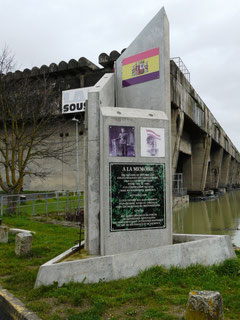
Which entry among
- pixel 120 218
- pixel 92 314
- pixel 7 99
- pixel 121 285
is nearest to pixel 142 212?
pixel 120 218

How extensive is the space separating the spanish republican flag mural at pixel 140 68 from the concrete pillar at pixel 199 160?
102 ft

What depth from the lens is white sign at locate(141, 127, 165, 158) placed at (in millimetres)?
6328

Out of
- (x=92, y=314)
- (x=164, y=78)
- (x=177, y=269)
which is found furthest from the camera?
(x=164, y=78)

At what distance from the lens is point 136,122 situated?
6309 millimetres

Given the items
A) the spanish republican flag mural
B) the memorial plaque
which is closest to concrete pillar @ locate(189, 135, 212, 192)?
the spanish republican flag mural

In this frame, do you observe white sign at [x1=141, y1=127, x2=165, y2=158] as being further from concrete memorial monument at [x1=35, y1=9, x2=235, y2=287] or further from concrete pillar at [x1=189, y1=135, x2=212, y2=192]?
concrete pillar at [x1=189, y1=135, x2=212, y2=192]

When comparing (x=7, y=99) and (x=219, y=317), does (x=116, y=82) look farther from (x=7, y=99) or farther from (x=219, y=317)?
(x=7, y=99)

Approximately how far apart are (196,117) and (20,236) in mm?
26282

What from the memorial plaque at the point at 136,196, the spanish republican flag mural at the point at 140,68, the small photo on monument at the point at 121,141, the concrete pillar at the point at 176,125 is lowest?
the memorial plaque at the point at 136,196

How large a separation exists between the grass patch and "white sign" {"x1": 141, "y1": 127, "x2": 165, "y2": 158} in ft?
7.18

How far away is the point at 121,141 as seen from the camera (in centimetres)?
615

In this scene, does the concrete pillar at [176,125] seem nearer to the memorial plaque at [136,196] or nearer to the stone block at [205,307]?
the memorial plaque at [136,196]

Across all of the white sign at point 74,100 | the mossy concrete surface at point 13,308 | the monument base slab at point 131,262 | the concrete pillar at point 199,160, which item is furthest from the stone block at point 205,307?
the concrete pillar at point 199,160

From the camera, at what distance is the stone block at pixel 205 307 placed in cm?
340
